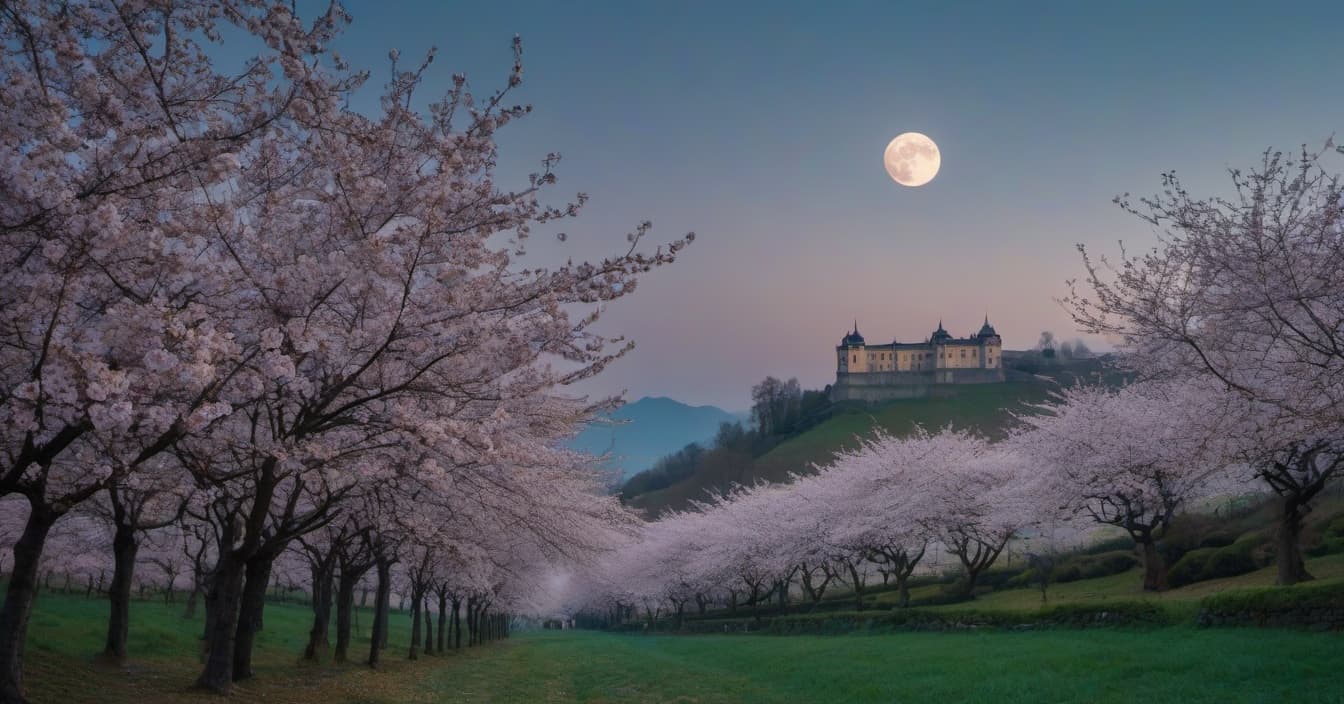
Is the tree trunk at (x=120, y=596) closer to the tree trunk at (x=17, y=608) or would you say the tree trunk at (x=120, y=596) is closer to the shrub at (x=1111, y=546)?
the tree trunk at (x=17, y=608)

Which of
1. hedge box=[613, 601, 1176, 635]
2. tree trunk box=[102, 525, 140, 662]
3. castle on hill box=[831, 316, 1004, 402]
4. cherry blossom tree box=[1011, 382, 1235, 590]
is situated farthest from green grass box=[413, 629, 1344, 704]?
castle on hill box=[831, 316, 1004, 402]

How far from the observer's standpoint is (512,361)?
10125mm

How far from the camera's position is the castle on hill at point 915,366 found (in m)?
180

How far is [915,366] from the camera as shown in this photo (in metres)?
197

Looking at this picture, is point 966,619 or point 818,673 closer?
Answer: point 818,673

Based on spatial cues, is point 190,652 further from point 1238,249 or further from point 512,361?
point 1238,249

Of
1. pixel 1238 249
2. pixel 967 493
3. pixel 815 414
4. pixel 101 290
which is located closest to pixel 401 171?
pixel 101 290

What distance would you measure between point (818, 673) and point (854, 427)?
127 meters

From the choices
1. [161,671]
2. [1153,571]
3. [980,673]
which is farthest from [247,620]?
[1153,571]

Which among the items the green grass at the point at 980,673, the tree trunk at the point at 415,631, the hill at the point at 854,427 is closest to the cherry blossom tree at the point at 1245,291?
the green grass at the point at 980,673

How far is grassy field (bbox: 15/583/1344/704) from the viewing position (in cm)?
1278

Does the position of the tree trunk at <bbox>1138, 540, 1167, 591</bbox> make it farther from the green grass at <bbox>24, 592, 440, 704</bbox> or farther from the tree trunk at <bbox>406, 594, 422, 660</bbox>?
the tree trunk at <bbox>406, 594, 422, 660</bbox>

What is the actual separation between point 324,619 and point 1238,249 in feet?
79.3

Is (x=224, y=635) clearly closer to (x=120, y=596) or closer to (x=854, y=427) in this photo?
(x=120, y=596)
